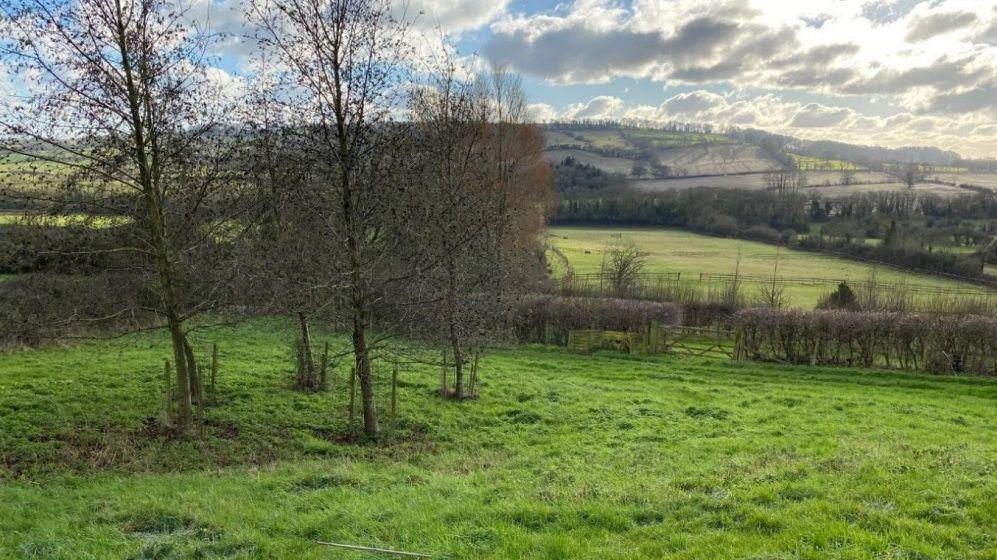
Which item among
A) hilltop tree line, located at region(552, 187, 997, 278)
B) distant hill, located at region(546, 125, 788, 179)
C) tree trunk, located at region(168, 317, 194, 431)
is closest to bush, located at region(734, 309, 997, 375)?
tree trunk, located at region(168, 317, 194, 431)

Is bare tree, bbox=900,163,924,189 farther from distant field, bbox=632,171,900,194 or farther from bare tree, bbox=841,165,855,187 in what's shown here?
bare tree, bbox=841,165,855,187

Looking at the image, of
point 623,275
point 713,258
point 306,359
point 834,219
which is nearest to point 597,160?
point 834,219

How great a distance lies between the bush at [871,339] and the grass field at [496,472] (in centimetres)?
588

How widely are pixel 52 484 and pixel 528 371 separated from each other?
16036 mm

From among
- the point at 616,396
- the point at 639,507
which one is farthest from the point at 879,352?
the point at 639,507

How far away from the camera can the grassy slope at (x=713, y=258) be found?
51.5 metres

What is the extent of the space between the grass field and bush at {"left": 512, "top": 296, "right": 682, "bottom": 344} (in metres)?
12.3

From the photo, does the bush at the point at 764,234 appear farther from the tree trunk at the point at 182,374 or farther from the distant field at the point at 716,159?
the tree trunk at the point at 182,374

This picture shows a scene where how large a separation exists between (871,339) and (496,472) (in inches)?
932

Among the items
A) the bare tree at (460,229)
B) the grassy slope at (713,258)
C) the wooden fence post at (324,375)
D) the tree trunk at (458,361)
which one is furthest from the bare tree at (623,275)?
the wooden fence post at (324,375)

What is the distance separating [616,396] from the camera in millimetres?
17297

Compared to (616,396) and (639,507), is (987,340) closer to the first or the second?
(616,396)

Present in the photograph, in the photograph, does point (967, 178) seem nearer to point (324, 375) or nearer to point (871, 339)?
point (871, 339)

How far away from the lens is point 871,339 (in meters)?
25.7
